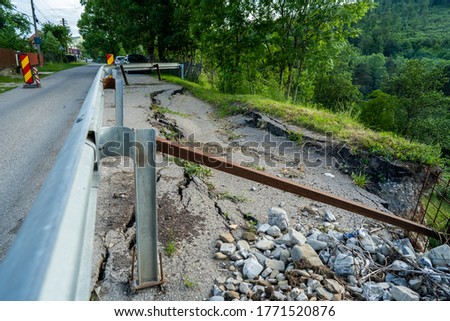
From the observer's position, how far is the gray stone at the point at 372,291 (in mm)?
2080

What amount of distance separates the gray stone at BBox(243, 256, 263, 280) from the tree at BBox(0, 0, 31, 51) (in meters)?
25.7

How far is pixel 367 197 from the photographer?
4027mm

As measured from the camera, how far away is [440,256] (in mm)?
2578

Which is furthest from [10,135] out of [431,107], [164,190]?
[431,107]

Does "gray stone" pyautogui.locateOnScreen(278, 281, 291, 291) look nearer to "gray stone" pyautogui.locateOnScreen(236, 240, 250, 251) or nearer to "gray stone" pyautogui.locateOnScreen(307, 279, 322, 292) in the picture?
"gray stone" pyautogui.locateOnScreen(307, 279, 322, 292)

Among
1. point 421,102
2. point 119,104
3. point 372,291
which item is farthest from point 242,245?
point 421,102

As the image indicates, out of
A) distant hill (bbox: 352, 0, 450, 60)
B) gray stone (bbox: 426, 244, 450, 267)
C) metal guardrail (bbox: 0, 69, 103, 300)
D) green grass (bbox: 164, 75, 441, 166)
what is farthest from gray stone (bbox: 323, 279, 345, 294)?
distant hill (bbox: 352, 0, 450, 60)

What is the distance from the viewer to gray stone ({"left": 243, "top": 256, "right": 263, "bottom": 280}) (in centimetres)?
216

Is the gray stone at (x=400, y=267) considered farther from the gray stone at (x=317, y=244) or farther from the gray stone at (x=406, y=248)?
the gray stone at (x=317, y=244)

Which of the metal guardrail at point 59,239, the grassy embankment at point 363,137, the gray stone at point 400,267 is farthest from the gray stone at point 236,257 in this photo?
the grassy embankment at point 363,137

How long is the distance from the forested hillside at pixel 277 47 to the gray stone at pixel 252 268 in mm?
4245

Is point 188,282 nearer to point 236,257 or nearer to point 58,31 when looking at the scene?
point 236,257

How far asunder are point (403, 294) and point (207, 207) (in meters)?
1.86

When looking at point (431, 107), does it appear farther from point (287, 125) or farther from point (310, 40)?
point (287, 125)
